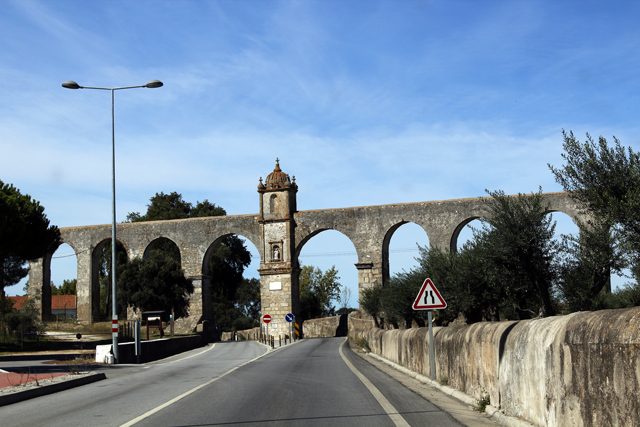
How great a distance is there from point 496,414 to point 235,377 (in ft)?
25.8

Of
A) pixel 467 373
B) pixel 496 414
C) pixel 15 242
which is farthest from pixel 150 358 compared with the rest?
pixel 496 414

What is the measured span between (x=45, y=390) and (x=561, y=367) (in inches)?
373

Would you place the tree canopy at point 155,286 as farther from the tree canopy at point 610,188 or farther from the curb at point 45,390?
the tree canopy at point 610,188

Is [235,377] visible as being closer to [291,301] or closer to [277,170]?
[291,301]

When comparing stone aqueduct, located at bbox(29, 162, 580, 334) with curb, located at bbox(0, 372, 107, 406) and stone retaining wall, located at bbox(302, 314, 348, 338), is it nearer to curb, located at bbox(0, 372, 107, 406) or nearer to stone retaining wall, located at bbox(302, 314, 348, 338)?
stone retaining wall, located at bbox(302, 314, 348, 338)

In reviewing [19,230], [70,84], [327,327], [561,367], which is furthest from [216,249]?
[561,367]

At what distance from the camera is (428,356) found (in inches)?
532

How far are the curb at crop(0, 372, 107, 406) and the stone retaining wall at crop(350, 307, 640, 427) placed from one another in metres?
7.57

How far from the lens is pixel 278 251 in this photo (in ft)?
147

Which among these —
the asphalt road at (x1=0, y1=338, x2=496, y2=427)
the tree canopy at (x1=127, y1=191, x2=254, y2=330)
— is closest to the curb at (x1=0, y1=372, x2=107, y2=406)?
the asphalt road at (x1=0, y1=338, x2=496, y2=427)

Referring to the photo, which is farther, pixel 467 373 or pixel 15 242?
pixel 15 242

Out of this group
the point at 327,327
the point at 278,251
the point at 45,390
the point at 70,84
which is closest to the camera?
the point at 45,390

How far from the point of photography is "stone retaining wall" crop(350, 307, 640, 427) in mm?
5121

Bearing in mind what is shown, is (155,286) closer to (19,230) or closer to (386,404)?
(19,230)
